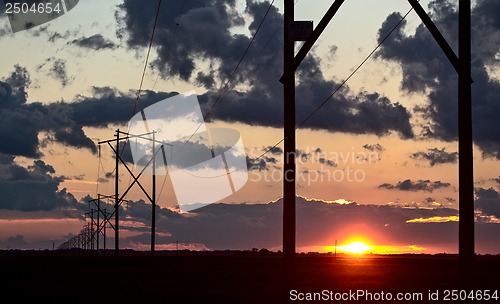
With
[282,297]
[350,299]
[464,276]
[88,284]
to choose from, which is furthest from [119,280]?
[464,276]

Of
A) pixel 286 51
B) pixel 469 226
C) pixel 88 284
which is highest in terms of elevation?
pixel 286 51

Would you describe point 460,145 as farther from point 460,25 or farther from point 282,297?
point 282,297

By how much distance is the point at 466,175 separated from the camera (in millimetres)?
17609

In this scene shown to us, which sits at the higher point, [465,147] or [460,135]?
[460,135]

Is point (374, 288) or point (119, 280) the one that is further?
point (119, 280)

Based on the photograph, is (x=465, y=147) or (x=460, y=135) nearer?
(x=465, y=147)

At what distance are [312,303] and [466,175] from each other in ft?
23.4

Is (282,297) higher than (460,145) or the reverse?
the reverse

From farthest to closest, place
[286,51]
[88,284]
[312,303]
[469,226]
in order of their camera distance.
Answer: [88,284]
[312,303]
[286,51]
[469,226]

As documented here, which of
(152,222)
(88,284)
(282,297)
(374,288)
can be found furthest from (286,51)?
(152,222)

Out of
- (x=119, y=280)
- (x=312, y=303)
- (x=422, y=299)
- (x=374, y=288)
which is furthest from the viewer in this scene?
(x=119, y=280)

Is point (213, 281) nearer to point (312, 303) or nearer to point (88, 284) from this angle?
point (88, 284)

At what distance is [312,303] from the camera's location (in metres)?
22.8

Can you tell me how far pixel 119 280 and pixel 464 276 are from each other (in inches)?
902
